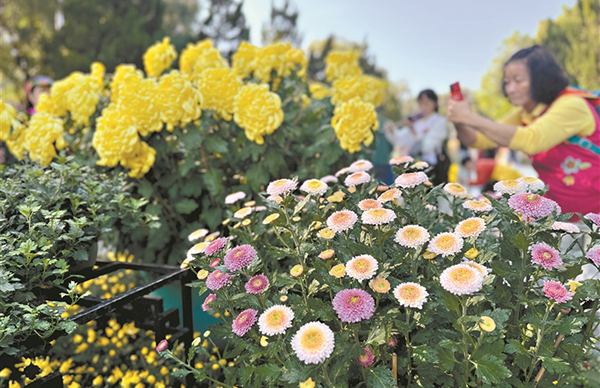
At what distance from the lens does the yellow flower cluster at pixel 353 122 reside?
6.72ft

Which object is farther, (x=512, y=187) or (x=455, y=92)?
(x=455, y=92)

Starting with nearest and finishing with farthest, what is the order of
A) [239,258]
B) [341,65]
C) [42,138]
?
[239,258] → [42,138] → [341,65]

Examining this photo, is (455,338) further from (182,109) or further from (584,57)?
(584,57)

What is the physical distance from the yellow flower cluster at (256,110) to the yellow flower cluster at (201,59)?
0.42 meters

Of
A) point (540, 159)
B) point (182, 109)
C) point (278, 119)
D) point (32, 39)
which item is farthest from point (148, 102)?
point (32, 39)

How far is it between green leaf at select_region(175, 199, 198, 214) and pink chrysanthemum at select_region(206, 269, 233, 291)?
3.47 ft

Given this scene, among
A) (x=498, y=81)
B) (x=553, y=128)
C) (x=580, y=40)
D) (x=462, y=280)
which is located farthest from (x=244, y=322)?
(x=498, y=81)

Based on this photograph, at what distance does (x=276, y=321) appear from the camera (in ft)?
3.20

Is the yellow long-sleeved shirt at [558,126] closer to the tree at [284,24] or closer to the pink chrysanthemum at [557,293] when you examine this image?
the pink chrysanthemum at [557,293]

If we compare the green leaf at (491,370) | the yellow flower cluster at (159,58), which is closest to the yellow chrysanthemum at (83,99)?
the yellow flower cluster at (159,58)

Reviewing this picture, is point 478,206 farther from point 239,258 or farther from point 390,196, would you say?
point 239,258

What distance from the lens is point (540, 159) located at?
2.19 meters

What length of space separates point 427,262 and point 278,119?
3.67ft

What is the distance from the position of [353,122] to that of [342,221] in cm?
106
